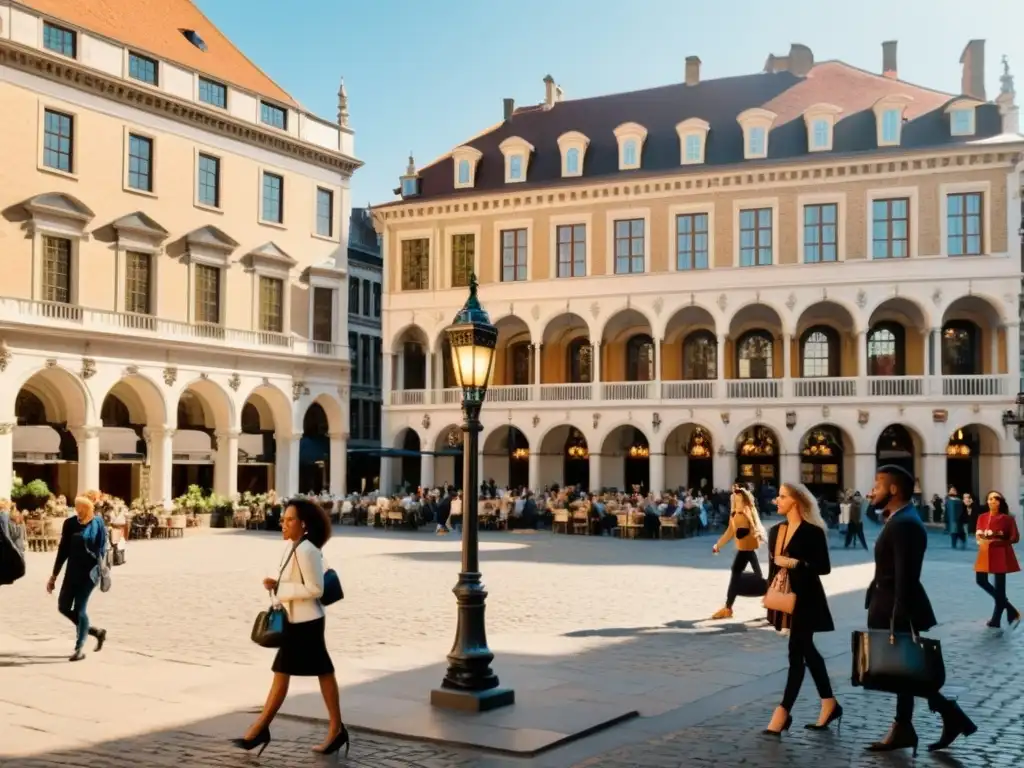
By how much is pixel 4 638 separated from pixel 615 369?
37.8m

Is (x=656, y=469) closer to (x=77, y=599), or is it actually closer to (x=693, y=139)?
(x=693, y=139)

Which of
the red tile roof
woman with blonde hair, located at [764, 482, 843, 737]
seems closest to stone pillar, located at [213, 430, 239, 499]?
the red tile roof

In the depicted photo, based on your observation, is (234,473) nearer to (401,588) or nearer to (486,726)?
(401,588)

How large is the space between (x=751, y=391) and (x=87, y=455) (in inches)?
906

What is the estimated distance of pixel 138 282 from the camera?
131 feet

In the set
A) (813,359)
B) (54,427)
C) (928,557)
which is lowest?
(928,557)

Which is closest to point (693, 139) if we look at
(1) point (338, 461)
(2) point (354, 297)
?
(1) point (338, 461)

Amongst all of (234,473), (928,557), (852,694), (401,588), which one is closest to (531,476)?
(234,473)

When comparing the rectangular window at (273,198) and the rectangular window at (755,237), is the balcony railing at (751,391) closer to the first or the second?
the rectangular window at (755,237)

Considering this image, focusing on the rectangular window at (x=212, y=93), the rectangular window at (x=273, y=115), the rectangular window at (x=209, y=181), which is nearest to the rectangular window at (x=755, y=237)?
the rectangular window at (x=273, y=115)

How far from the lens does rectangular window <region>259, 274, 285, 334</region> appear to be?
44.4 m

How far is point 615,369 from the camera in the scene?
50094 millimetres

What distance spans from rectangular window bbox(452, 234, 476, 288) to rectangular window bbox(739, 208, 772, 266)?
10797 millimetres

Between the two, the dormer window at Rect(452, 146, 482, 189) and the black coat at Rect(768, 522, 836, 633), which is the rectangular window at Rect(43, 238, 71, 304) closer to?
the dormer window at Rect(452, 146, 482, 189)
